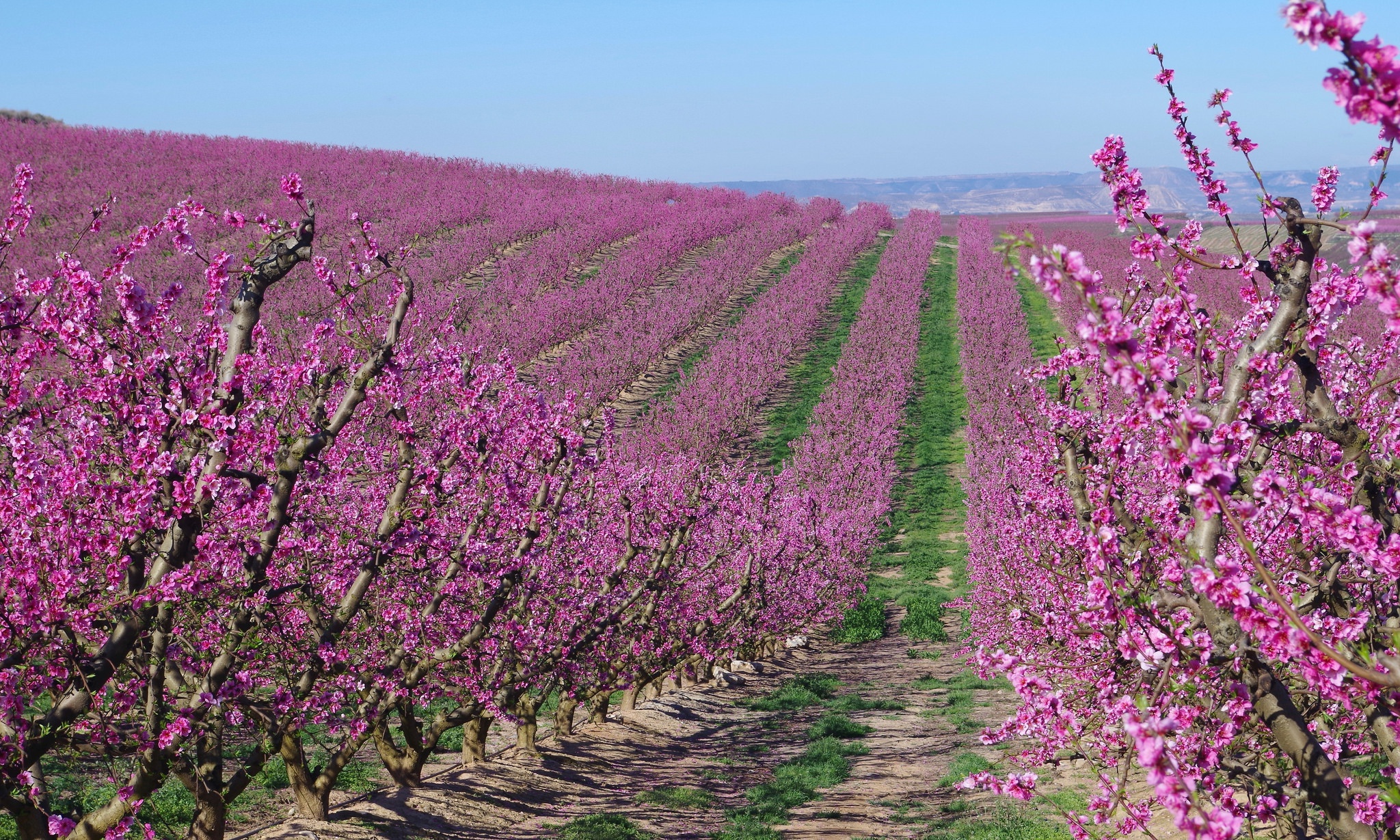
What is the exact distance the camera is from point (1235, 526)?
3516 millimetres

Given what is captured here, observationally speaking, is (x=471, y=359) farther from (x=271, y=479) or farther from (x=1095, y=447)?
(x=1095, y=447)

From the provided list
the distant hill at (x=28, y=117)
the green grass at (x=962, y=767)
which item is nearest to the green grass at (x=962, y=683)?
the green grass at (x=962, y=767)

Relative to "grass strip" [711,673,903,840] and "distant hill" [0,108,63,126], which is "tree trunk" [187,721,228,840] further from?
"distant hill" [0,108,63,126]

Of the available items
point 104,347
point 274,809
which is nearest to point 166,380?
point 104,347

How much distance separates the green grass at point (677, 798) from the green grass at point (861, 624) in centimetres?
1455

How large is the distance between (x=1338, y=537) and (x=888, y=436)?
3689 cm

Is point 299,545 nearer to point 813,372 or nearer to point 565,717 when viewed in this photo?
point 565,717

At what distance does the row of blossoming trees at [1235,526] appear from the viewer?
12.1ft

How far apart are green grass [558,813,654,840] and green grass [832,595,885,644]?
1689 centimetres

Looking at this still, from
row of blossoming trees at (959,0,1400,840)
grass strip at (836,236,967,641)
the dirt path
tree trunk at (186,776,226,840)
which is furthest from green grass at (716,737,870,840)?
grass strip at (836,236,967,641)

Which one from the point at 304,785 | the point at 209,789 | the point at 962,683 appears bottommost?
the point at 962,683

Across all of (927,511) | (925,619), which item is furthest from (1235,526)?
(927,511)

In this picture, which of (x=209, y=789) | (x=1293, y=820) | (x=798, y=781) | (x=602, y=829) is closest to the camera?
(x=1293, y=820)

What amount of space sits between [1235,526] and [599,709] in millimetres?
Result: 14400
